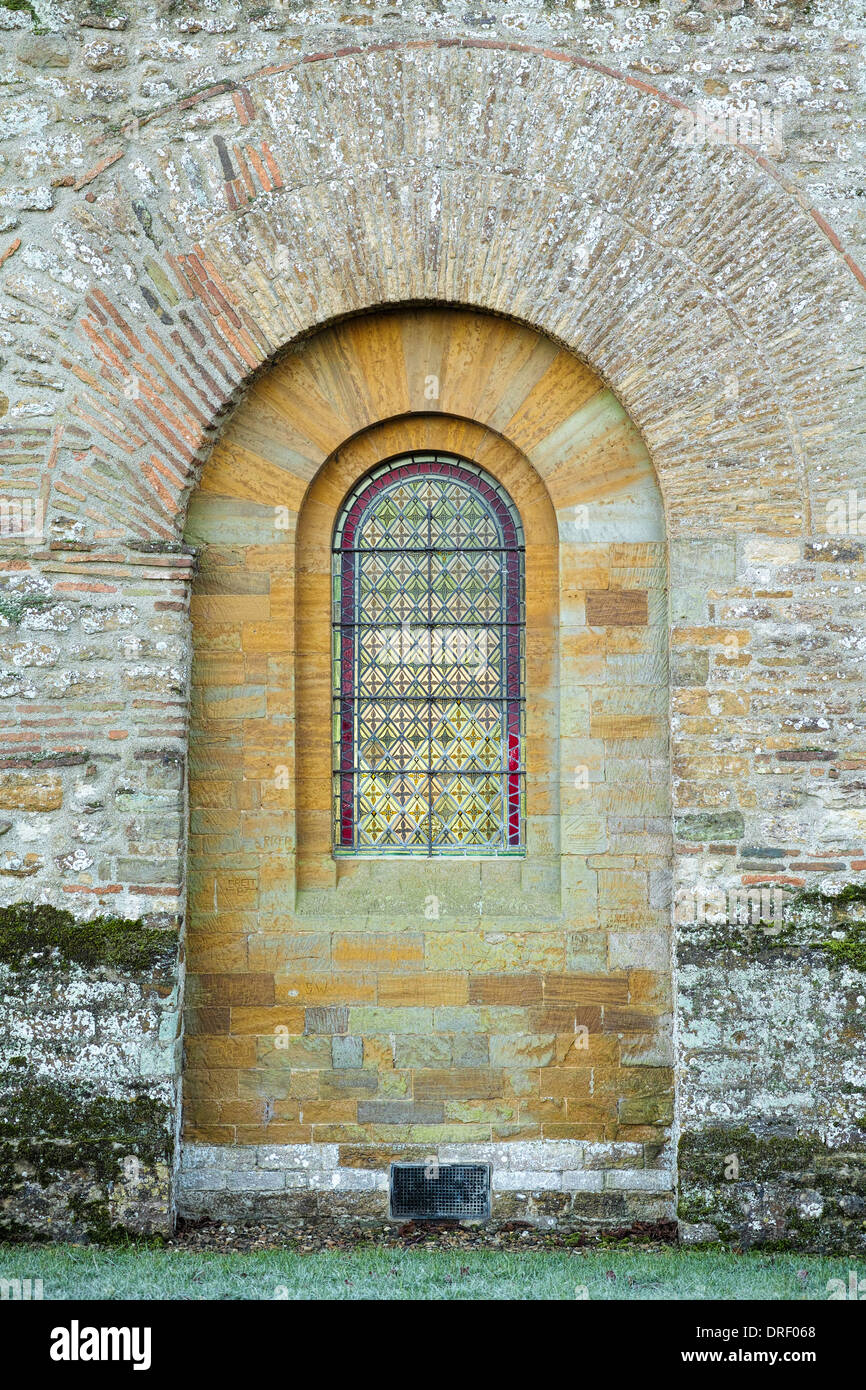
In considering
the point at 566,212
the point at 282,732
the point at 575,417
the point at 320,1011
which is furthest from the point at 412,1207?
the point at 566,212

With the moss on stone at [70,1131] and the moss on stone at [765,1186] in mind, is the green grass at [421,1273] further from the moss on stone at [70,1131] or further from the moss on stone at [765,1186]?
the moss on stone at [70,1131]

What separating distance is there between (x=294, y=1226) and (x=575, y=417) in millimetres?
3589

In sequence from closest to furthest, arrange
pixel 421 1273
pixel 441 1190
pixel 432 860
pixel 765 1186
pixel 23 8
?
pixel 421 1273 < pixel 765 1186 < pixel 23 8 < pixel 441 1190 < pixel 432 860

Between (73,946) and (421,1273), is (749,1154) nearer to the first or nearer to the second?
(421,1273)

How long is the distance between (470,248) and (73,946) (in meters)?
3.25

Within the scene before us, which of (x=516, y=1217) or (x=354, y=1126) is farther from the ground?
(x=354, y=1126)

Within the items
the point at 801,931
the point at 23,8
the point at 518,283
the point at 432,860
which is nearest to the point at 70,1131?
the point at 432,860

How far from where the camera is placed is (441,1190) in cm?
497

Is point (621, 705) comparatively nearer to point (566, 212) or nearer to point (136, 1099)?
point (566, 212)

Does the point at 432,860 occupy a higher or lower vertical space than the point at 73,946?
higher

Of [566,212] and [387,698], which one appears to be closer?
[566,212]

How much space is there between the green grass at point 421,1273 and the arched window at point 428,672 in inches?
64.2

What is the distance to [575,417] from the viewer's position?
512cm

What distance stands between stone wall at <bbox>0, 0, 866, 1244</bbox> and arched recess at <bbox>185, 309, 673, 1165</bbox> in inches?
10.1
